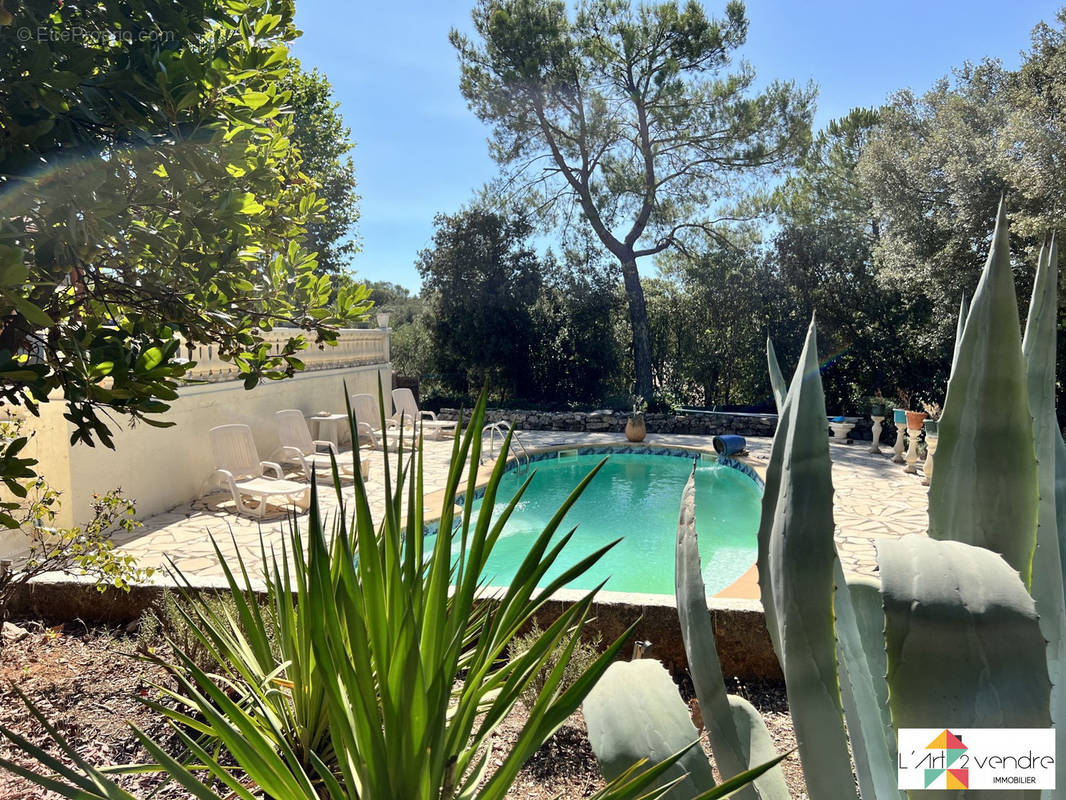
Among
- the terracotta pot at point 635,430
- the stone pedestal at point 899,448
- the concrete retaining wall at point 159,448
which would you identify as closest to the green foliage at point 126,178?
the concrete retaining wall at point 159,448

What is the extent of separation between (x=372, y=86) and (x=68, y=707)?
66.3ft

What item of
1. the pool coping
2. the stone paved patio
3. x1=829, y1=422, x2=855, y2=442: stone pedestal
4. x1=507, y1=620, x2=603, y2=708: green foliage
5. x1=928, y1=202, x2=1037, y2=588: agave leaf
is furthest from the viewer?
x1=829, y1=422, x2=855, y2=442: stone pedestal

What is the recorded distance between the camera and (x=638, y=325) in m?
17.0

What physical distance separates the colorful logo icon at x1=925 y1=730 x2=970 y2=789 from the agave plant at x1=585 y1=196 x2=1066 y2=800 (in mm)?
31

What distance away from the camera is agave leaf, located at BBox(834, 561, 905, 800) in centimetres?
119

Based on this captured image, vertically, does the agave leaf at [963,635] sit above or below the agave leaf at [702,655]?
above

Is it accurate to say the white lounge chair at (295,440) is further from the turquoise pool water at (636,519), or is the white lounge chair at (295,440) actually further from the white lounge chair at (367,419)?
the turquoise pool water at (636,519)

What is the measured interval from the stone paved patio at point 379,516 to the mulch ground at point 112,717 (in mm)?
635

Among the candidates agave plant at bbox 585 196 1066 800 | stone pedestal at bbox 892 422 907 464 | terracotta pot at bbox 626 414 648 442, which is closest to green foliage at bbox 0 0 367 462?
agave plant at bbox 585 196 1066 800

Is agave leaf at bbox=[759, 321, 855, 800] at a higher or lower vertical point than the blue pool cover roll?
higher

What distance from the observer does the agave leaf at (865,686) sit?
1189 millimetres

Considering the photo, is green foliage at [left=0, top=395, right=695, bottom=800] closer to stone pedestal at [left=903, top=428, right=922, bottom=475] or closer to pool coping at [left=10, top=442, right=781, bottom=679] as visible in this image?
pool coping at [left=10, top=442, right=781, bottom=679]

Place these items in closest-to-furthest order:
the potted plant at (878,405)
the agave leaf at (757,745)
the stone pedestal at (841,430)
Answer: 1. the agave leaf at (757,745)
2. the potted plant at (878,405)
3. the stone pedestal at (841,430)

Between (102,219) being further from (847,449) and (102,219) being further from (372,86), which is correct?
(372,86)
